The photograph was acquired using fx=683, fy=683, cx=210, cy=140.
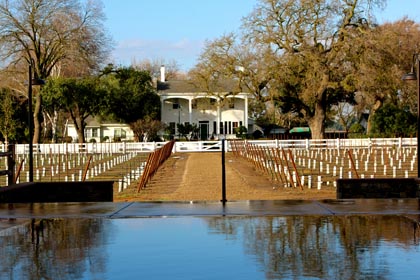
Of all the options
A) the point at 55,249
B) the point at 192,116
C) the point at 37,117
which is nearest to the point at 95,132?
the point at 192,116

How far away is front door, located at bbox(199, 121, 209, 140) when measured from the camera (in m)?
77.8

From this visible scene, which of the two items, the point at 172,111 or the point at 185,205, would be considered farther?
the point at 172,111

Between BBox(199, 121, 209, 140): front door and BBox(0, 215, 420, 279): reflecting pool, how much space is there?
6643 centimetres

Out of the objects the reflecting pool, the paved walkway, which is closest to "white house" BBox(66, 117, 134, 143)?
the paved walkway

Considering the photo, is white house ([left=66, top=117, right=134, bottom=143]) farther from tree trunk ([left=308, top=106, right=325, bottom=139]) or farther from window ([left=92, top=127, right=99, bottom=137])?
tree trunk ([left=308, top=106, right=325, bottom=139])

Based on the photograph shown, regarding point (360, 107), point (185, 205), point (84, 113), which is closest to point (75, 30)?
point (84, 113)

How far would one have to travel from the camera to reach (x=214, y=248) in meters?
8.60

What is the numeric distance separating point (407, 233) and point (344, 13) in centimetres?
4777

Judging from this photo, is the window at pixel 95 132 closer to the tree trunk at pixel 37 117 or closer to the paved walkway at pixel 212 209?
the tree trunk at pixel 37 117

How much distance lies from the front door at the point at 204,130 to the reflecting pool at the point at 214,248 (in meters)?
66.4

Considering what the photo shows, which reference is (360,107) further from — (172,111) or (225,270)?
(225,270)

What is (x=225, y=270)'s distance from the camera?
7301mm

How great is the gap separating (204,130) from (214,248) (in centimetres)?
6932

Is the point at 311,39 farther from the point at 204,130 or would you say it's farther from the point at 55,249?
the point at 55,249
